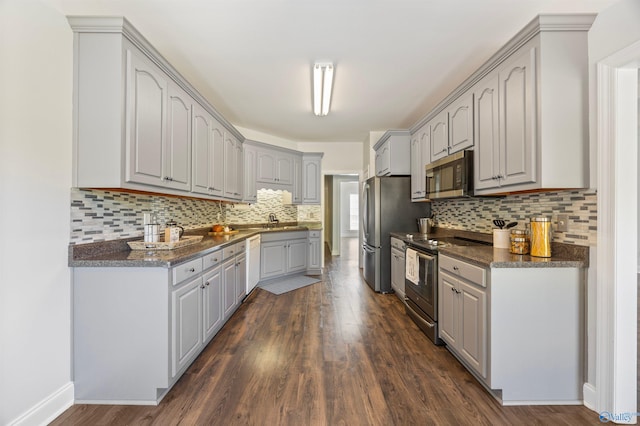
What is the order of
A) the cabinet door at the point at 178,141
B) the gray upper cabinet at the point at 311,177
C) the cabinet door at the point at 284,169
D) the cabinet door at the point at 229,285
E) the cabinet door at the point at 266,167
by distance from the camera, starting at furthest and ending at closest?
1. the gray upper cabinet at the point at 311,177
2. the cabinet door at the point at 284,169
3. the cabinet door at the point at 266,167
4. the cabinet door at the point at 229,285
5. the cabinet door at the point at 178,141

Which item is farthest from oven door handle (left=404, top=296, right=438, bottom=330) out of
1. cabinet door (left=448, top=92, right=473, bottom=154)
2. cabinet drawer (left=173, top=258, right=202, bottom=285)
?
cabinet drawer (left=173, top=258, right=202, bottom=285)

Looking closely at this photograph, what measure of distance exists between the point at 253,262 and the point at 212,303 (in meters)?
1.44

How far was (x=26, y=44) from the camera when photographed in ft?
4.79

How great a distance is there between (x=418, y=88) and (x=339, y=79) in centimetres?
98

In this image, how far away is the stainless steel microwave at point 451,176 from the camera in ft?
7.94

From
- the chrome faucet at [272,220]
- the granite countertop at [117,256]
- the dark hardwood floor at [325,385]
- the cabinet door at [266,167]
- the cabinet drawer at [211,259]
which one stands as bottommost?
the dark hardwood floor at [325,385]

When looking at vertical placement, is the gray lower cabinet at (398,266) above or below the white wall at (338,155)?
below

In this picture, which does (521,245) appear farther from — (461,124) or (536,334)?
(461,124)

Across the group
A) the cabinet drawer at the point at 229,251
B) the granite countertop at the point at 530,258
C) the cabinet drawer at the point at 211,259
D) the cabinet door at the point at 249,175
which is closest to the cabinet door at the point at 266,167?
the cabinet door at the point at 249,175

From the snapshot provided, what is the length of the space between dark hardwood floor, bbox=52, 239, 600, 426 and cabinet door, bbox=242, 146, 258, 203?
2.14 m

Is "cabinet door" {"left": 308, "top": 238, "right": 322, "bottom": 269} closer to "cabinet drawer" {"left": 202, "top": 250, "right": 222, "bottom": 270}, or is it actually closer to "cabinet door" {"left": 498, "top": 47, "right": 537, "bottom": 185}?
"cabinet drawer" {"left": 202, "top": 250, "right": 222, "bottom": 270}

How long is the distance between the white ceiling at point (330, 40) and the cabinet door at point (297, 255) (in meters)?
2.42

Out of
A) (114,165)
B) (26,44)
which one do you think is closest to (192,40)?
(26,44)

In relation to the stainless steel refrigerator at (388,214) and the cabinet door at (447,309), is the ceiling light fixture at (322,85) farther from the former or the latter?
the cabinet door at (447,309)
